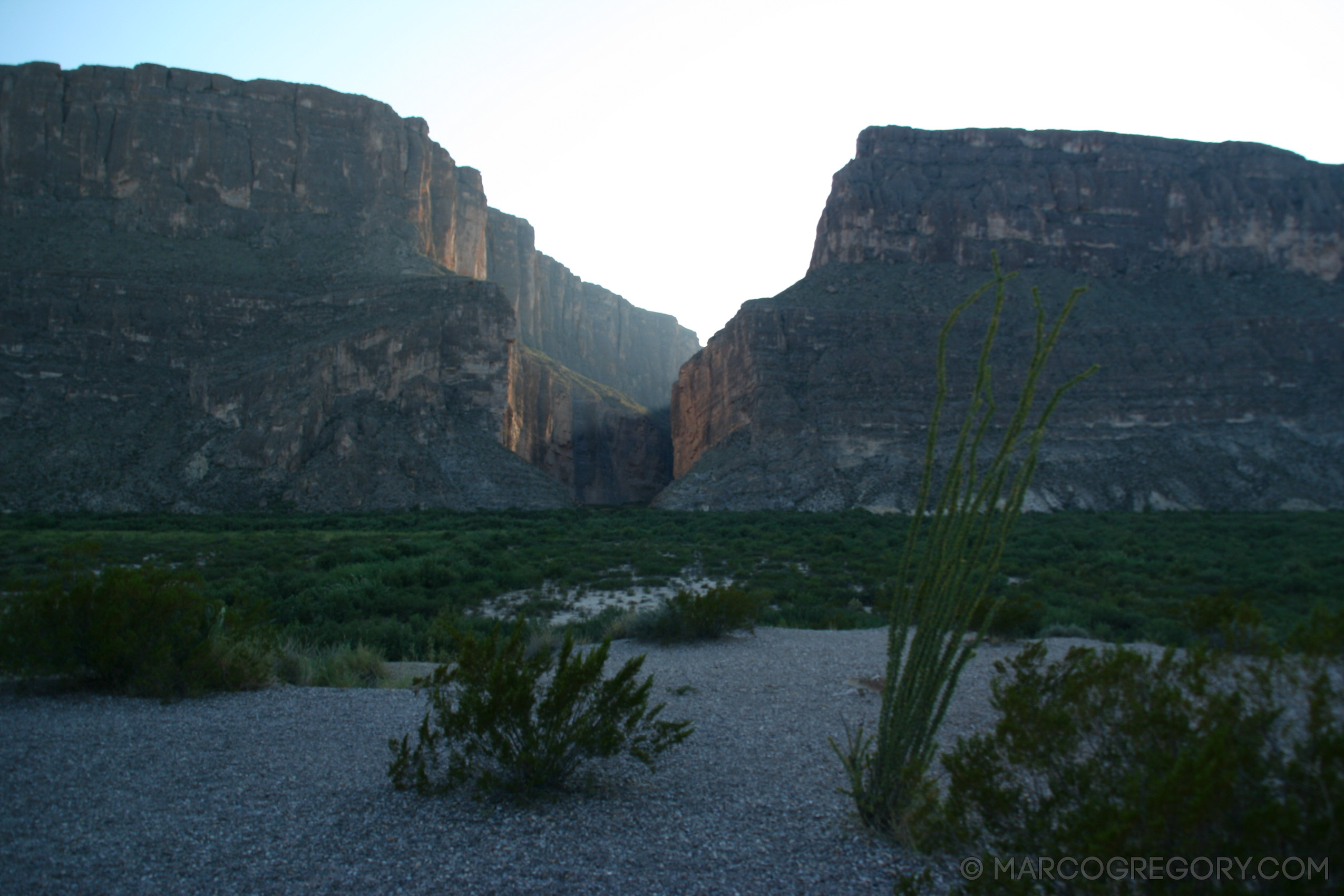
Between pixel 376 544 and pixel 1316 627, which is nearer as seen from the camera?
pixel 1316 627

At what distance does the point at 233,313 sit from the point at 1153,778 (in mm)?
57677

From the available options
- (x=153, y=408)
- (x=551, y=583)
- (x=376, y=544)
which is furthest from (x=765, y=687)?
(x=153, y=408)

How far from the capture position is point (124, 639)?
20.7 feet

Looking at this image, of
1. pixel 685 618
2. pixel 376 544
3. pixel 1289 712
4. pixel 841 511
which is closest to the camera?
pixel 1289 712

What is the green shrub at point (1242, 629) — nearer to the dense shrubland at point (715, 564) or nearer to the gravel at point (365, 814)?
the dense shrubland at point (715, 564)

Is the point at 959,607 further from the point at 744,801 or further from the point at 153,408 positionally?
the point at 153,408

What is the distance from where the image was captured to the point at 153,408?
46.2 meters

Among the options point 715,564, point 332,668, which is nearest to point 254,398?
point 715,564

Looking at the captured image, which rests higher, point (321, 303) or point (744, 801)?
point (321, 303)

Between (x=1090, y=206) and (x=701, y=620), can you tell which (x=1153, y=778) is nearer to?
(x=701, y=620)

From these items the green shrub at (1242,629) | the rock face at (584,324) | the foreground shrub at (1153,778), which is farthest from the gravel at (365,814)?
the rock face at (584,324)

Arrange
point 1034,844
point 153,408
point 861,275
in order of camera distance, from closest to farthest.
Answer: point 1034,844 < point 153,408 < point 861,275

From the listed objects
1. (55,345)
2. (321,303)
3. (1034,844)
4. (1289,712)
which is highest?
(321,303)

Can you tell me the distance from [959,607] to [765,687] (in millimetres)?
3256
